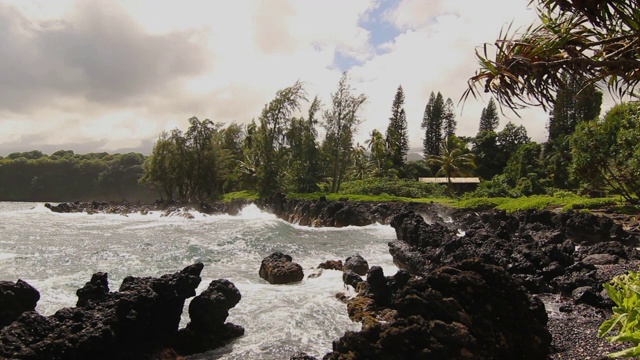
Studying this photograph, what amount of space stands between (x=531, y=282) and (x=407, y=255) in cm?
484

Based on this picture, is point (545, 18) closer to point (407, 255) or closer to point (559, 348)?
point (559, 348)

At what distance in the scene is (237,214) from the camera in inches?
1673

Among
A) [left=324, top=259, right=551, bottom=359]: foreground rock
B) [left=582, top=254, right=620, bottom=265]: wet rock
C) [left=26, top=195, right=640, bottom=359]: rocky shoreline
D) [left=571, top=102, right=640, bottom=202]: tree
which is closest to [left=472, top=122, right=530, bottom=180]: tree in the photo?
[left=571, top=102, right=640, bottom=202]: tree

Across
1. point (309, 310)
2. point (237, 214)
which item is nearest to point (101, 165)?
point (237, 214)

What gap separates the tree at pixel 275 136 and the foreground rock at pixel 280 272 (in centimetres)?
3530

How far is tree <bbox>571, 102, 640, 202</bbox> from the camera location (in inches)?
1079

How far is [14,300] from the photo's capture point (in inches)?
352

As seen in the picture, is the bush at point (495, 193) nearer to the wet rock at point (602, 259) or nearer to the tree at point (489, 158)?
the tree at point (489, 158)

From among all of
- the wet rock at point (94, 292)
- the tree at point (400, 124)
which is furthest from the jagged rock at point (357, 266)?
the tree at point (400, 124)

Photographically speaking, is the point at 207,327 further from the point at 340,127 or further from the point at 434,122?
the point at 434,122

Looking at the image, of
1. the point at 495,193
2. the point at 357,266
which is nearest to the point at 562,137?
the point at 495,193

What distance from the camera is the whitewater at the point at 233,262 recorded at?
401 inches

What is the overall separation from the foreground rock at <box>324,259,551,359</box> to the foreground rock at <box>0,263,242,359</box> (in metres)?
3.69

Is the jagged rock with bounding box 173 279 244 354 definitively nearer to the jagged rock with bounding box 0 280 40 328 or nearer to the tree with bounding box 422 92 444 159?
the jagged rock with bounding box 0 280 40 328
